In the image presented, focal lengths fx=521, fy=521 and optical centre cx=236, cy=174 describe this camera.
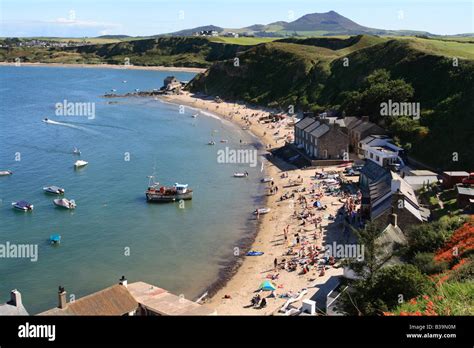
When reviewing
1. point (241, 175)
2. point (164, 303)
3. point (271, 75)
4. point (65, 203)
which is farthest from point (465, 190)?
point (271, 75)

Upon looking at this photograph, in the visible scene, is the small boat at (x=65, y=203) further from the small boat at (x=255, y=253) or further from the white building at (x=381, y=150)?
the white building at (x=381, y=150)

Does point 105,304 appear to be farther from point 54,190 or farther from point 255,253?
point 54,190

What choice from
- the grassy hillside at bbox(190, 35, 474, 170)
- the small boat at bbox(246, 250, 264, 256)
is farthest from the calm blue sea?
the grassy hillside at bbox(190, 35, 474, 170)

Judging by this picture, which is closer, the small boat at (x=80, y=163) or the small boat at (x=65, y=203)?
the small boat at (x=65, y=203)

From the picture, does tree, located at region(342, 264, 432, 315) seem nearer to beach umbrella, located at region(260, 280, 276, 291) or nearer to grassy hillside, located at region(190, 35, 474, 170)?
beach umbrella, located at region(260, 280, 276, 291)

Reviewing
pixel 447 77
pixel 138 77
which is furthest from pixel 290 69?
pixel 138 77

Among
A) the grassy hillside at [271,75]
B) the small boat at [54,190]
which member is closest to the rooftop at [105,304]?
the small boat at [54,190]
